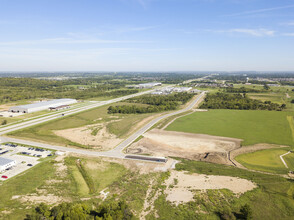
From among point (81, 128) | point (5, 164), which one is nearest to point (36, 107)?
point (81, 128)

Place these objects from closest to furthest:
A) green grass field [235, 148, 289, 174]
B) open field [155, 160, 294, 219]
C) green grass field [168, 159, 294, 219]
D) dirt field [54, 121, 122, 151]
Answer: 1. open field [155, 160, 294, 219]
2. green grass field [168, 159, 294, 219]
3. green grass field [235, 148, 289, 174]
4. dirt field [54, 121, 122, 151]

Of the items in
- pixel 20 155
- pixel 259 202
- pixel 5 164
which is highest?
pixel 5 164

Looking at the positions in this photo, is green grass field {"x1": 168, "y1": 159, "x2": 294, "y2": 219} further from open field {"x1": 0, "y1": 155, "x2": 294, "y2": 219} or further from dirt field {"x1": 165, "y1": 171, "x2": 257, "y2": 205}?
dirt field {"x1": 165, "y1": 171, "x2": 257, "y2": 205}

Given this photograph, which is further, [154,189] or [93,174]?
[93,174]

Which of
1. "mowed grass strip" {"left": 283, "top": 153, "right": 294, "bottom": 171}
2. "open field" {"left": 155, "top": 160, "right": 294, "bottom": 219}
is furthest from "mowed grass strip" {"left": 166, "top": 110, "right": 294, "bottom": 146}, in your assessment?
"open field" {"left": 155, "top": 160, "right": 294, "bottom": 219}

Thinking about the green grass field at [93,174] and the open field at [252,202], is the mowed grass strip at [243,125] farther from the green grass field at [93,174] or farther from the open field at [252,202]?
the green grass field at [93,174]

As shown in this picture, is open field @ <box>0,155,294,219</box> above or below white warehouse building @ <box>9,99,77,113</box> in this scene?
below

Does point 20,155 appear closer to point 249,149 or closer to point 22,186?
point 22,186

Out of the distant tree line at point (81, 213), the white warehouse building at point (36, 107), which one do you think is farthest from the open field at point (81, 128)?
the distant tree line at point (81, 213)
